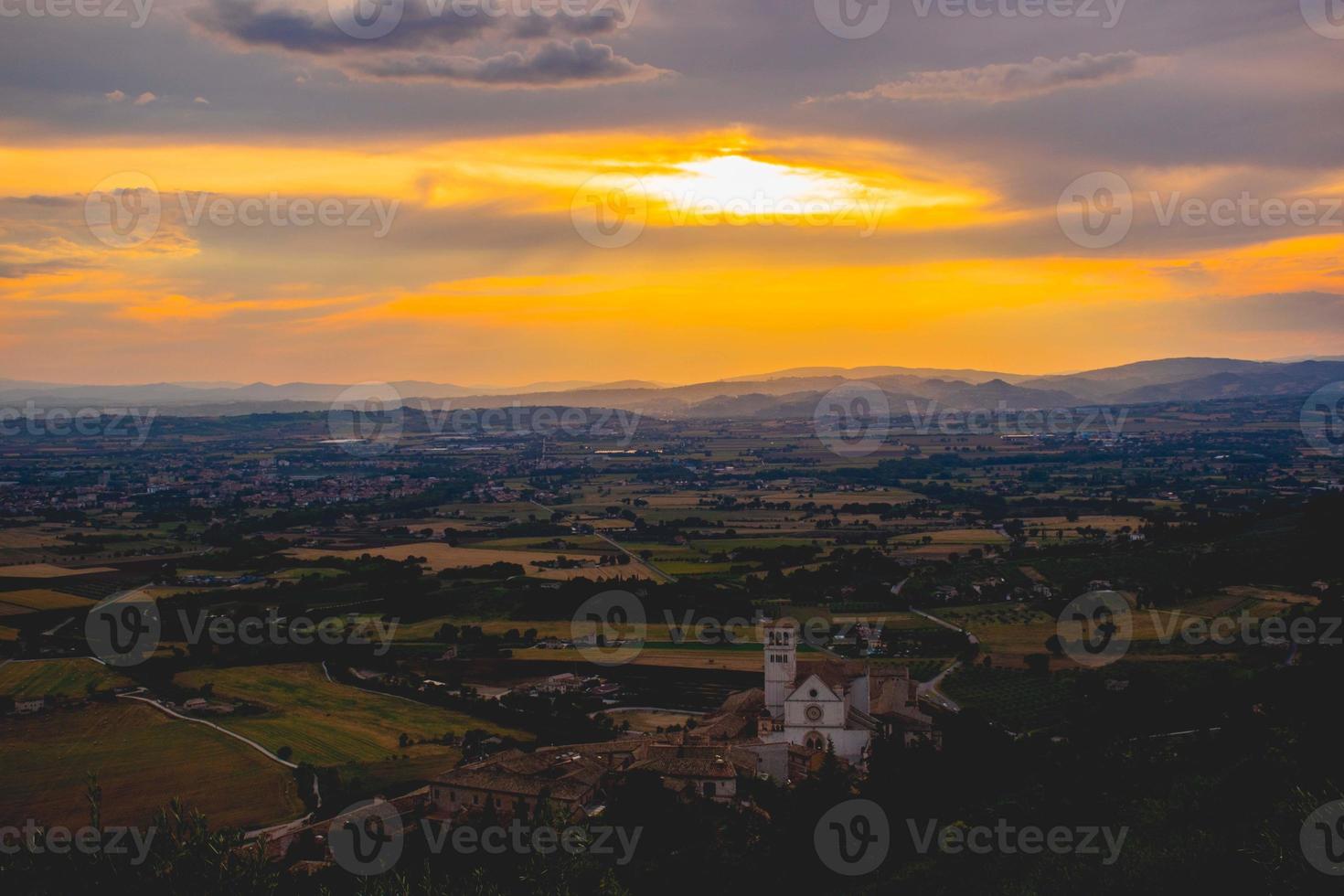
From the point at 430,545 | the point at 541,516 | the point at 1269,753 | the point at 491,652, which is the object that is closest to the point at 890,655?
the point at 491,652

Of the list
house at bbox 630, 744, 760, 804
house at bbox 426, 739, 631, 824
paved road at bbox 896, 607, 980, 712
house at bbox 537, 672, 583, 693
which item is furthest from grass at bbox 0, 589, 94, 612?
paved road at bbox 896, 607, 980, 712

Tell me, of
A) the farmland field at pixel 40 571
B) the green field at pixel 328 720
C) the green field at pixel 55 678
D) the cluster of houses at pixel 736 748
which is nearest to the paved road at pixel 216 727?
the green field at pixel 328 720

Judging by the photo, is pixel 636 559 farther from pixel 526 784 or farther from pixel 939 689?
pixel 526 784

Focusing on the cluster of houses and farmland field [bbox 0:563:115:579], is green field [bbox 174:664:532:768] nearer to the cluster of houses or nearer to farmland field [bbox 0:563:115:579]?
the cluster of houses

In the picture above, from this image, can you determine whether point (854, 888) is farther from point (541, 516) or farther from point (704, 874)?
point (541, 516)

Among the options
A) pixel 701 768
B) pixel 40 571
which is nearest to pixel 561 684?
pixel 701 768

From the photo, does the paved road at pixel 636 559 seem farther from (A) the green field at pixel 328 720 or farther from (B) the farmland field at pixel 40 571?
(B) the farmland field at pixel 40 571
